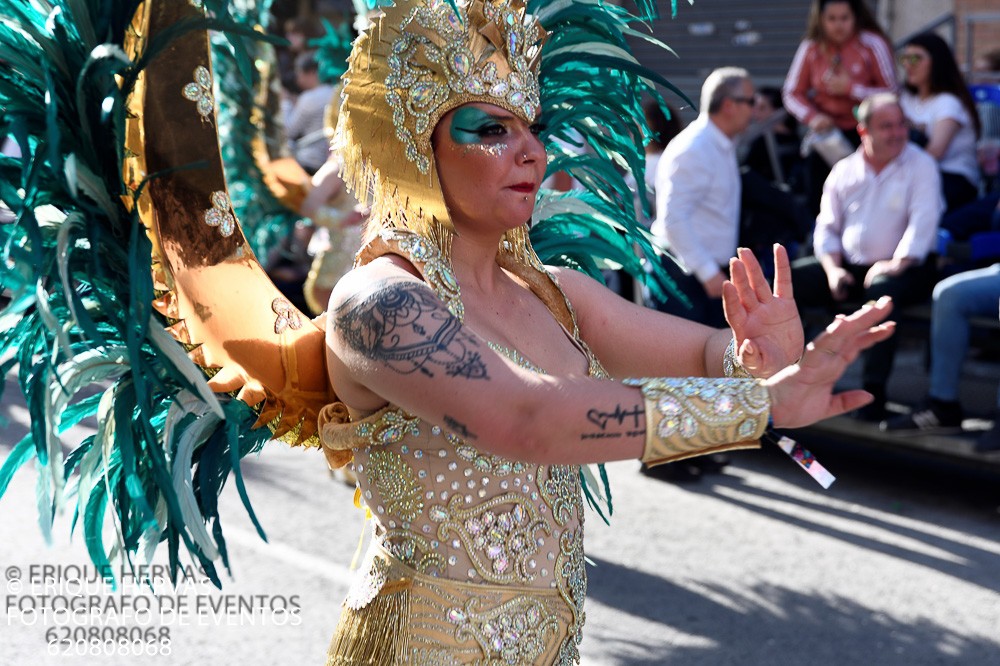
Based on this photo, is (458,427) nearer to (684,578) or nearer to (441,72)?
(441,72)

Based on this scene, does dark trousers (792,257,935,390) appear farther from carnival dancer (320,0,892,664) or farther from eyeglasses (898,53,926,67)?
carnival dancer (320,0,892,664)

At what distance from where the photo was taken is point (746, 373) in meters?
2.24

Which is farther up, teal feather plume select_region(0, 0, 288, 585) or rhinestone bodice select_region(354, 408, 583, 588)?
teal feather plume select_region(0, 0, 288, 585)

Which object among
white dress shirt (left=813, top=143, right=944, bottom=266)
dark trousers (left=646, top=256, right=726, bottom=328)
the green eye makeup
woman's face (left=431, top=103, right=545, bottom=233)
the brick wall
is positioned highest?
the green eye makeup

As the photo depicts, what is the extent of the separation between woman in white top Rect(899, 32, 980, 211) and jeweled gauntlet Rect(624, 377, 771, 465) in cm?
594

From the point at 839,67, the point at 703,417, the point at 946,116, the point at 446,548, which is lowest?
the point at 946,116

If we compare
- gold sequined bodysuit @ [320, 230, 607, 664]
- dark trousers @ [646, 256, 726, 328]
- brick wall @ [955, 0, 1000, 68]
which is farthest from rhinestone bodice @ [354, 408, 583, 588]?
brick wall @ [955, 0, 1000, 68]

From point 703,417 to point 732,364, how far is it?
48 centimetres

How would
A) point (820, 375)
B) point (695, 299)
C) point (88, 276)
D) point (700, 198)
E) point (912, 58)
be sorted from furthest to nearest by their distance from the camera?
point (912, 58), point (695, 299), point (700, 198), point (88, 276), point (820, 375)

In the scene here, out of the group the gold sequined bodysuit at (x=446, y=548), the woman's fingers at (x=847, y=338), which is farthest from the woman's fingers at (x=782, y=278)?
the gold sequined bodysuit at (x=446, y=548)

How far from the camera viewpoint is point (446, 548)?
2145 mm

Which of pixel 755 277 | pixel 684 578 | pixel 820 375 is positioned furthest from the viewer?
pixel 684 578

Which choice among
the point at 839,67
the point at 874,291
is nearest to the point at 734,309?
the point at 874,291

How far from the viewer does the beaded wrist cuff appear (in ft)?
7.37
